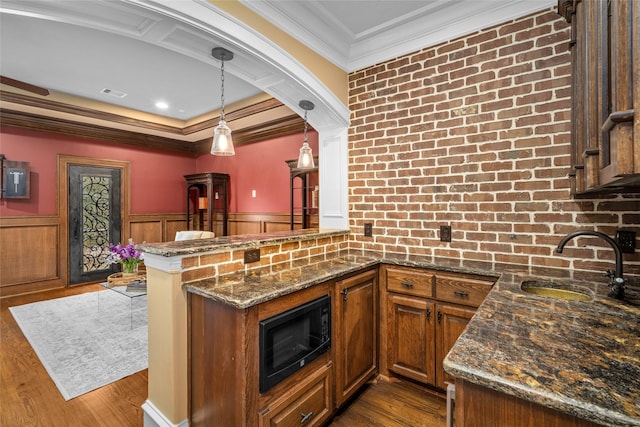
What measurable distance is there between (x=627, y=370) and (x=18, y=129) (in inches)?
277

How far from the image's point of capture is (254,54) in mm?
2090

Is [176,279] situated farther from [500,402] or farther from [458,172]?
[458,172]

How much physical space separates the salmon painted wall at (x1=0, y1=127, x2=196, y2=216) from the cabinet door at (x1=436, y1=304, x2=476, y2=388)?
19.8 feet

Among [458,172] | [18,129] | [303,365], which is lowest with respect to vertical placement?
[303,365]

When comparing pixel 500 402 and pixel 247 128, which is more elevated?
pixel 247 128

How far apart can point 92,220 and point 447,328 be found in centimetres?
613

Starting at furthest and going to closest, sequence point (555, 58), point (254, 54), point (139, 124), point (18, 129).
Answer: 1. point (139, 124)
2. point (18, 129)
3. point (254, 54)
4. point (555, 58)

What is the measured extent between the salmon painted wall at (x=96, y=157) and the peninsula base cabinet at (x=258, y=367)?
5041 mm

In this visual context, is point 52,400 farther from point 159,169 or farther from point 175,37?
point 159,169

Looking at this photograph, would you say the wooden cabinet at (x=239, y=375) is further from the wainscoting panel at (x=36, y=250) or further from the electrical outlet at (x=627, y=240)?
the wainscoting panel at (x=36, y=250)

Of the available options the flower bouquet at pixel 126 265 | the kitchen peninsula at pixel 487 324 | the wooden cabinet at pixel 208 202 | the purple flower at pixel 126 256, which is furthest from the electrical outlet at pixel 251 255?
the wooden cabinet at pixel 208 202

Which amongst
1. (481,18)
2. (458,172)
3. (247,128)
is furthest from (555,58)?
(247,128)

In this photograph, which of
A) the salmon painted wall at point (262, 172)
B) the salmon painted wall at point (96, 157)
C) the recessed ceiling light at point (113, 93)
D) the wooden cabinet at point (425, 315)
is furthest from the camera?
the salmon painted wall at point (262, 172)

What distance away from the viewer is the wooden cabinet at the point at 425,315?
80.4 inches
